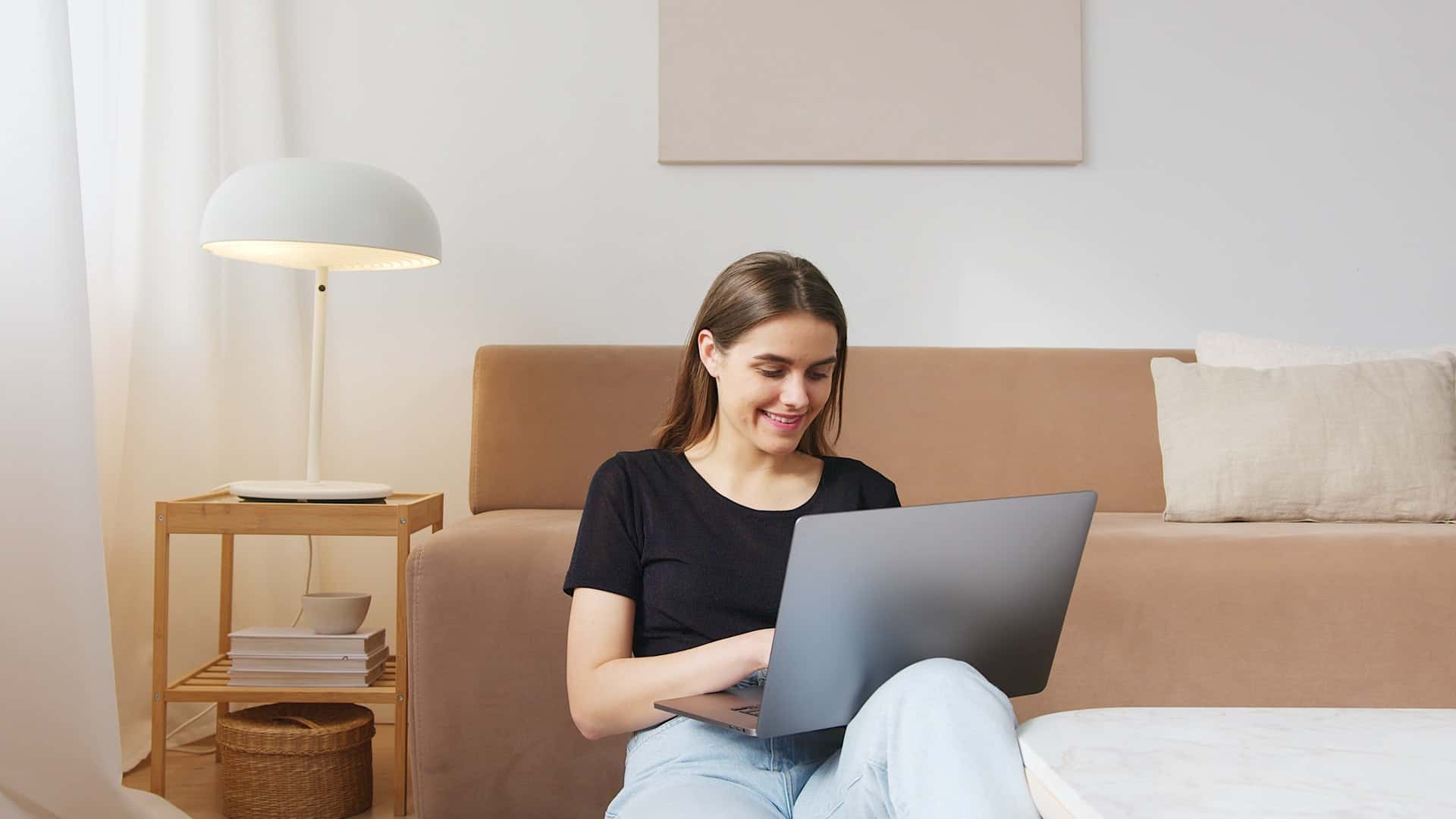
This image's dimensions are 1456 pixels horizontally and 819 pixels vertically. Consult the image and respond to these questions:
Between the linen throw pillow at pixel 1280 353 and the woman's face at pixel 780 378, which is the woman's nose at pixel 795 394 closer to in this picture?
the woman's face at pixel 780 378

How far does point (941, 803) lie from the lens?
2.64 ft

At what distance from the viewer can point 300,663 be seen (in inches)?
76.2

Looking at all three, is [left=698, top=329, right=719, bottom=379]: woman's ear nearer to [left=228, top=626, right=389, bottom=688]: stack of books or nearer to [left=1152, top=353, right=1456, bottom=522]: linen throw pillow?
[left=228, top=626, right=389, bottom=688]: stack of books

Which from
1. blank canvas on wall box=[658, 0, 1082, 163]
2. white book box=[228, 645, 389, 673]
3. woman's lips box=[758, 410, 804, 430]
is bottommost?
white book box=[228, 645, 389, 673]

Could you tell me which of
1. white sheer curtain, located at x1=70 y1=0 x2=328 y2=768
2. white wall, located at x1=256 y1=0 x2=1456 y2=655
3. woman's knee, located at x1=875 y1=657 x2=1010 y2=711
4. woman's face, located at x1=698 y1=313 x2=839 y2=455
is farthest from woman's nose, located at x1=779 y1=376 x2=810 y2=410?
white sheer curtain, located at x1=70 y1=0 x2=328 y2=768

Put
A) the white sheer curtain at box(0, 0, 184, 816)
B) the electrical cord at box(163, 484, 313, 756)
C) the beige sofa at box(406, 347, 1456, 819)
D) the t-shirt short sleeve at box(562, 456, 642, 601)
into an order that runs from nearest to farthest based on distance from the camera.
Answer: the t-shirt short sleeve at box(562, 456, 642, 601) < the white sheer curtain at box(0, 0, 184, 816) < the beige sofa at box(406, 347, 1456, 819) < the electrical cord at box(163, 484, 313, 756)

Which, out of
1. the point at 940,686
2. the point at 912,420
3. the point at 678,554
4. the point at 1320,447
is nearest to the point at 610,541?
the point at 678,554

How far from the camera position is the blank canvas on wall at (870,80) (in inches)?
104

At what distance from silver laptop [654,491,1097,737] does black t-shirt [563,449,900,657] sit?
17 cm

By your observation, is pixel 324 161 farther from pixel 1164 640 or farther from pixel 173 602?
pixel 1164 640

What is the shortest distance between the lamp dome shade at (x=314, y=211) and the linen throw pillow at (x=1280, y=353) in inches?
62.9

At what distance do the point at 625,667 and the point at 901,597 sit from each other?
0.31 meters

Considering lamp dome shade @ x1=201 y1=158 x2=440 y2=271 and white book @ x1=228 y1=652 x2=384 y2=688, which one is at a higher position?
lamp dome shade @ x1=201 y1=158 x2=440 y2=271

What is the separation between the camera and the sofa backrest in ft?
7.70
